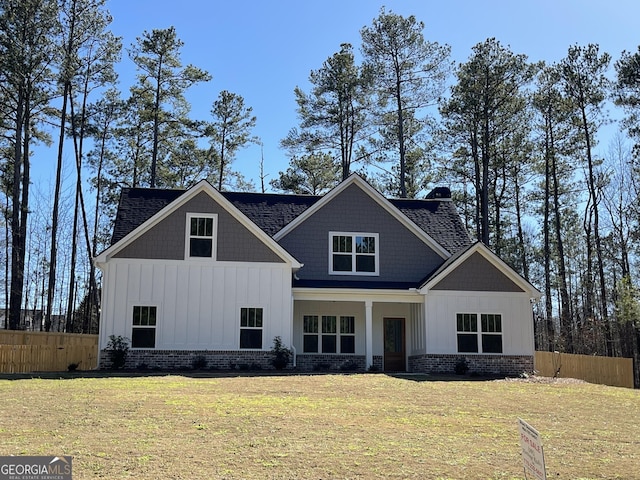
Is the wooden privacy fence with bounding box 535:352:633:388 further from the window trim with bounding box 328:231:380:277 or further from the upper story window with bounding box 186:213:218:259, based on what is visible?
the upper story window with bounding box 186:213:218:259

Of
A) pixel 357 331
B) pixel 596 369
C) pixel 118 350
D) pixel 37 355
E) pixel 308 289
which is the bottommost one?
pixel 596 369

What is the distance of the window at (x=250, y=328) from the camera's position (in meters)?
21.3

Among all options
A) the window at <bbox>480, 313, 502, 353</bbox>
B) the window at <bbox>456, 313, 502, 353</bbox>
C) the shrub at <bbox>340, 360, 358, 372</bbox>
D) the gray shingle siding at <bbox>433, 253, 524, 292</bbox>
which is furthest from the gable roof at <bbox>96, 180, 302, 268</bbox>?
the window at <bbox>480, 313, 502, 353</bbox>

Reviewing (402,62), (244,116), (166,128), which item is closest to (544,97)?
(402,62)

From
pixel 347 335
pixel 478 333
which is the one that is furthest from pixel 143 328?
pixel 478 333

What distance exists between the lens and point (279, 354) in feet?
69.1

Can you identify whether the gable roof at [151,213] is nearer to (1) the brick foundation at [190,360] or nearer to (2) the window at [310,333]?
(2) the window at [310,333]

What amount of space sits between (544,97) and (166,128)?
66.7 feet

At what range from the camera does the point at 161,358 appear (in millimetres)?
20703

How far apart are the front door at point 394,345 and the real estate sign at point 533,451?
1796cm

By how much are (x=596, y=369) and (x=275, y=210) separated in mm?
13389

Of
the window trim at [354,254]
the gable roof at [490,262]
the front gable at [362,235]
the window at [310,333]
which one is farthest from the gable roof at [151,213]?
the gable roof at [490,262]

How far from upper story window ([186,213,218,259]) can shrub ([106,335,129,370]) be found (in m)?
3.38

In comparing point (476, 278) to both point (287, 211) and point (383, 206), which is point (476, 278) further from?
point (287, 211)
